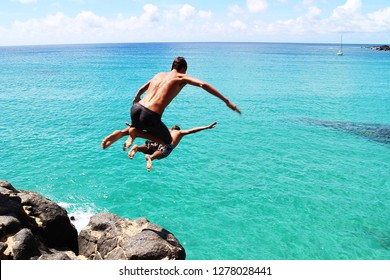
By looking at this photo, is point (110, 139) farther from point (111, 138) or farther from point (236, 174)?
point (236, 174)

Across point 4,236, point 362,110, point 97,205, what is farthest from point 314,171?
point 362,110

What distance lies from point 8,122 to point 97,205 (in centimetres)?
2356

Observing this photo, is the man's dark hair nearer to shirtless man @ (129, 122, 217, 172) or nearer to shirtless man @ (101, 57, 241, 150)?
shirtless man @ (101, 57, 241, 150)

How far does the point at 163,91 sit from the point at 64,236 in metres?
8.58

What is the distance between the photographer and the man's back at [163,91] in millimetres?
7410

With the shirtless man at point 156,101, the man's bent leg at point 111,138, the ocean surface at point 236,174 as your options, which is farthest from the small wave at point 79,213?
the shirtless man at point 156,101

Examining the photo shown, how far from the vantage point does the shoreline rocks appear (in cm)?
996

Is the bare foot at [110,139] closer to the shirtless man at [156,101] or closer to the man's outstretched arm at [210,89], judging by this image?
the shirtless man at [156,101]

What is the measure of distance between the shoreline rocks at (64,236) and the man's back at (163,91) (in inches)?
188

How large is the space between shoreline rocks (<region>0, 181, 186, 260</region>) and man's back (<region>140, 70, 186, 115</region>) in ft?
15.7

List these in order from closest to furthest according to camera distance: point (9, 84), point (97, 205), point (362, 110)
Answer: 1. point (97, 205)
2. point (362, 110)
3. point (9, 84)

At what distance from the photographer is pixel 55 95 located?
178 ft

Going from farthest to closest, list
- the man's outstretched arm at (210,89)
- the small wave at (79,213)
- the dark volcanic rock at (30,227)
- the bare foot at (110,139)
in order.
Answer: the small wave at (79,213) < the dark volcanic rock at (30,227) < the bare foot at (110,139) < the man's outstretched arm at (210,89)
